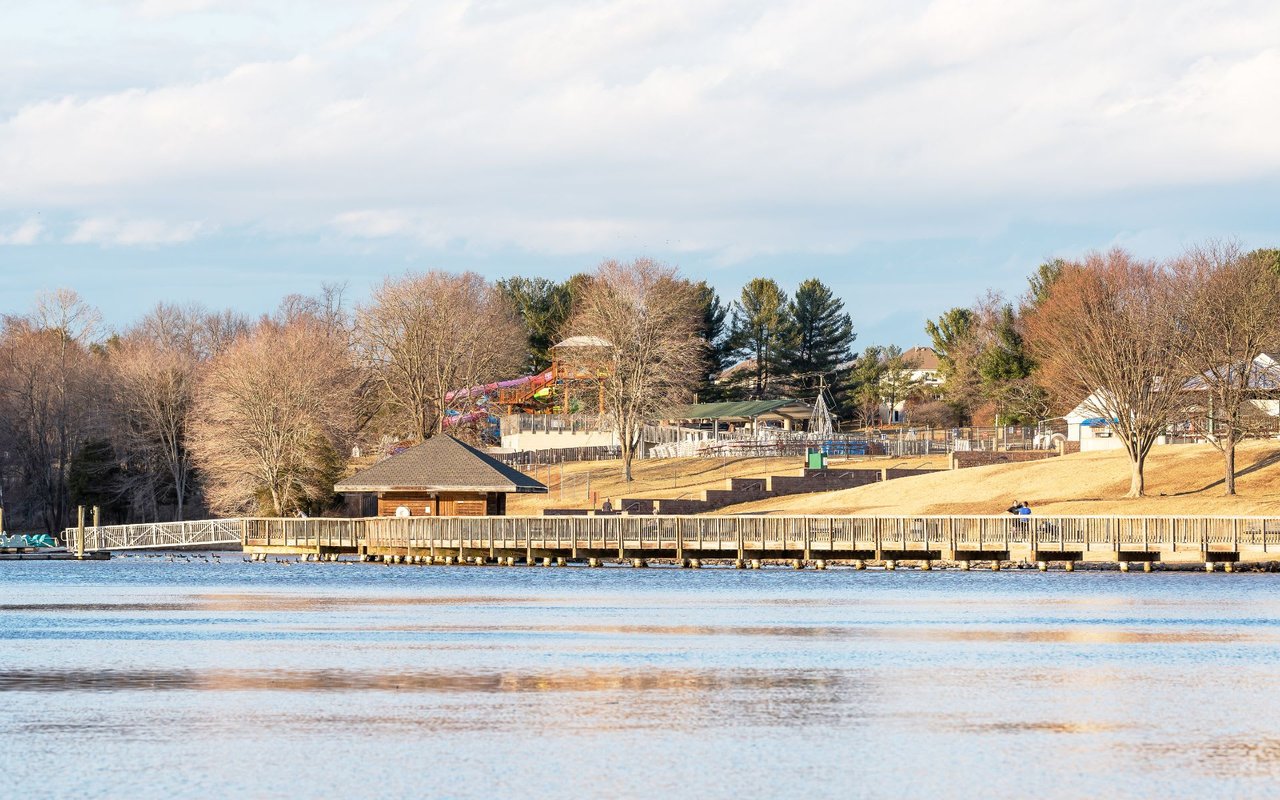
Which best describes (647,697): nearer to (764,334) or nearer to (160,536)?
(160,536)

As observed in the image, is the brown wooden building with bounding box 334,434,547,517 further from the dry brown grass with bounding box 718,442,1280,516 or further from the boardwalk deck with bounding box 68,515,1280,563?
the dry brown grass with bounding box 718,442,1280,516

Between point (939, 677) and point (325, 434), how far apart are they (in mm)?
70047

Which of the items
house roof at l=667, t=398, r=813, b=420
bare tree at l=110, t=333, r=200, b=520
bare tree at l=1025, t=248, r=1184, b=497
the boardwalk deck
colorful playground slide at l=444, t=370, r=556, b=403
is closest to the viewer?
the boardwalk deck

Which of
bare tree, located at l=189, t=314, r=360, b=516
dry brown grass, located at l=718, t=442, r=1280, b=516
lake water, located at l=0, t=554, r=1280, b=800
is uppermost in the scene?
bare tree, located at l=189, t=314, r=360, b=516

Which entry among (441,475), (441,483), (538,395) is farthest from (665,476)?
(441,483)

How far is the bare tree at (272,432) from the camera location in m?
98.7

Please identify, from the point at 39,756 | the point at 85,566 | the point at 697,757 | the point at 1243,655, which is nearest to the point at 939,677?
the point at 1243,655

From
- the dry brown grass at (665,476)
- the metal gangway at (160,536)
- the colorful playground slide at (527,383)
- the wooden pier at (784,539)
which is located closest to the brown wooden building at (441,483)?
the wooden pier at (784,539)

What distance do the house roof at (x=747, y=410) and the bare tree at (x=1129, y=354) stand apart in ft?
136

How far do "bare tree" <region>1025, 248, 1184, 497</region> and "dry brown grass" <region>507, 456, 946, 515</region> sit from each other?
54.8 feet

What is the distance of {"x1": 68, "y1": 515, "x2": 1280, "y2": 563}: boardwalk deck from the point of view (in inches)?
2559

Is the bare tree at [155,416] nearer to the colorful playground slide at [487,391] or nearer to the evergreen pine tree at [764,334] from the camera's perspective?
the colorful playground slide at [487,391]

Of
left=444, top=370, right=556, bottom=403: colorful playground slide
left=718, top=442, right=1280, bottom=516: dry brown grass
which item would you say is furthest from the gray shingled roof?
left=444, top=370, right=556, bottom=403: colorful playground slide

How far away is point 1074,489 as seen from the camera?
85.6 meters
